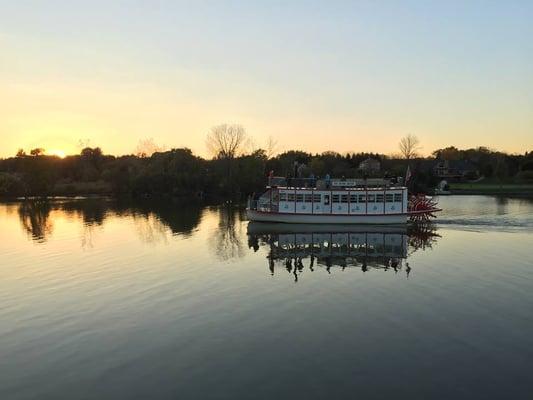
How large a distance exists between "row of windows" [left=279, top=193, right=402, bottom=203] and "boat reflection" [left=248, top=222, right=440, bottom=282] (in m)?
2.80

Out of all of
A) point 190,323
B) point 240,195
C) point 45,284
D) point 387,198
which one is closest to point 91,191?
point 240,195

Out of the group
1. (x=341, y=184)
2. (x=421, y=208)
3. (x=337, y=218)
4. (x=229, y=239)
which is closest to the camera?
(x=229, y=239)

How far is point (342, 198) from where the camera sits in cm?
4556

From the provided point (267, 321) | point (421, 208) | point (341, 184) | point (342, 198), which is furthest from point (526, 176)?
point (267, 321)

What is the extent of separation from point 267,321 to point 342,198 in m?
30.5

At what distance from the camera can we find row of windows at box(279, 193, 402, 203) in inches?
1773

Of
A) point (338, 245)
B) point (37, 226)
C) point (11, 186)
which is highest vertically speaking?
point (11, 186)

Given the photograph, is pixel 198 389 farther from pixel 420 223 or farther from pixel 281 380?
pixel 420 223

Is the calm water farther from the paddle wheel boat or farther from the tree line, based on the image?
the tree line

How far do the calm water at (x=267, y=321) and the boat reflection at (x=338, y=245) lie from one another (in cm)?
32

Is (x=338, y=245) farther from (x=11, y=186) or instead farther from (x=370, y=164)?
(x=370, y=164)

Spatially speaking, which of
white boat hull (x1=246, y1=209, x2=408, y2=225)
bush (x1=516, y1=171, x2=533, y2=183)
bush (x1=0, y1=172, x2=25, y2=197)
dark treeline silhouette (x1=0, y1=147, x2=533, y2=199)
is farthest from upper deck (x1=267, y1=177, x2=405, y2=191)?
bush (x1=516, y1=171, x2=533, y2=183)

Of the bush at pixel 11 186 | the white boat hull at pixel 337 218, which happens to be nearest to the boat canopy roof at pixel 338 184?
the white boat hull at pixel 337 218

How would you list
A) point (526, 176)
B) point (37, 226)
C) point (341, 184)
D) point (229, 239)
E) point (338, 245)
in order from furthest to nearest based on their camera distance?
point (526, 176) → point (341, 184) → point (37, 226) → point (229, 239) → point (338, 245)
